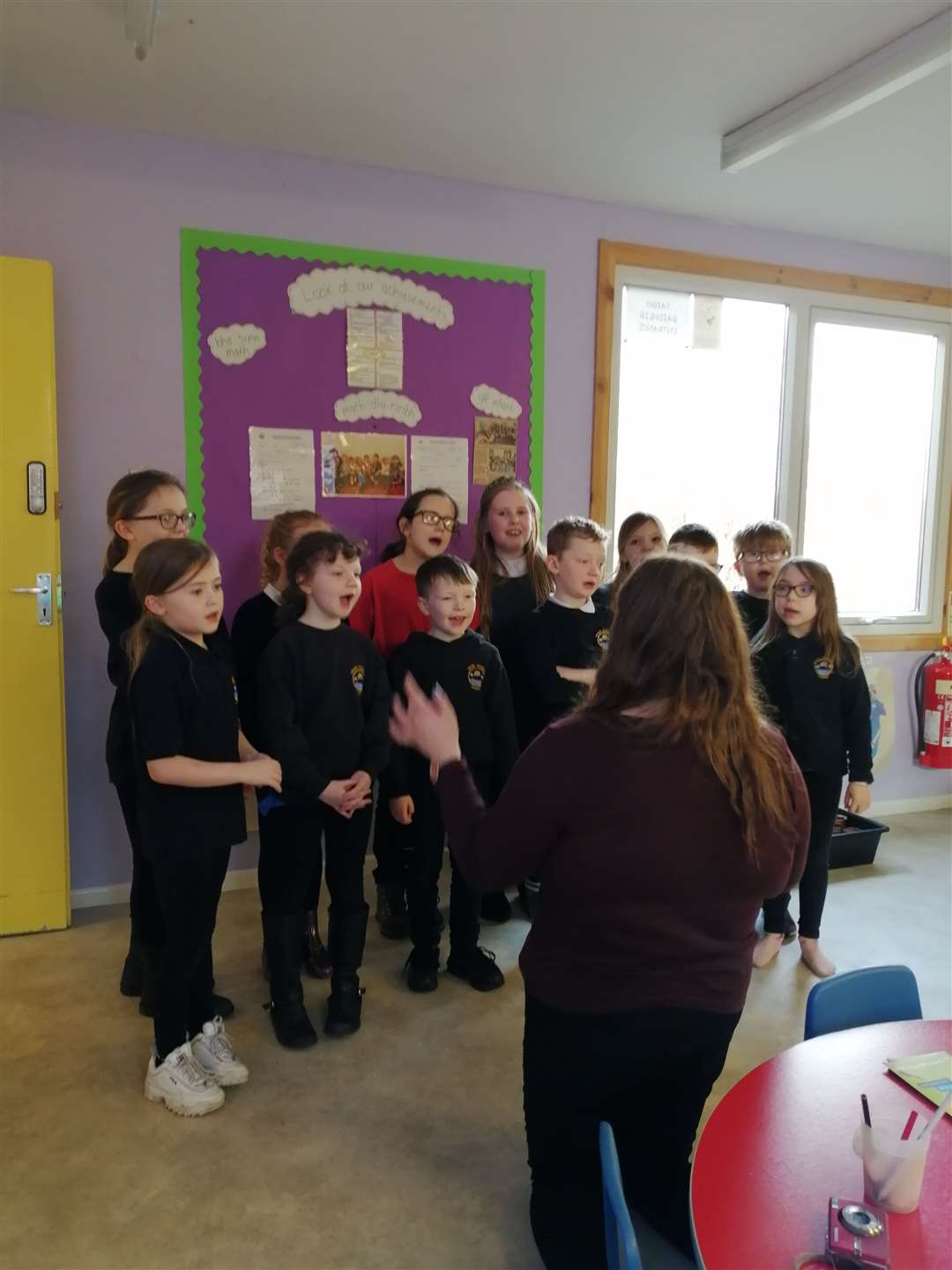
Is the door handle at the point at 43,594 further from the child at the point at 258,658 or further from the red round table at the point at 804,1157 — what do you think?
the red round table at the point at 804,1157

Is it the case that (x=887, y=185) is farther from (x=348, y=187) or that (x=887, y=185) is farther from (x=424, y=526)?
(x=424, y=526)

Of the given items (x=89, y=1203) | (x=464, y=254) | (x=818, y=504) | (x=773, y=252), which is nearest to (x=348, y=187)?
(x=464, y=254)

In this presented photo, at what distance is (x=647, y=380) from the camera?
12.9 ft

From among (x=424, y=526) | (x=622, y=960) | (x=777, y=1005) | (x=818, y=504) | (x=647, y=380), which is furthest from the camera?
(x=818, y=504)

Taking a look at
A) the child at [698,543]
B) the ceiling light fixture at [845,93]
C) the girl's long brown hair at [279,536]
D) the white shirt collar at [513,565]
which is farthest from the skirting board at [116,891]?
the ceiling light fixture at [845,93]

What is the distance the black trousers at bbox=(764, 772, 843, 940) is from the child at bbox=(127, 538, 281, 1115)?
1.68 meters

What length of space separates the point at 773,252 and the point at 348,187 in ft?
6.31

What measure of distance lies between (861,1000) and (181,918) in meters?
1.37

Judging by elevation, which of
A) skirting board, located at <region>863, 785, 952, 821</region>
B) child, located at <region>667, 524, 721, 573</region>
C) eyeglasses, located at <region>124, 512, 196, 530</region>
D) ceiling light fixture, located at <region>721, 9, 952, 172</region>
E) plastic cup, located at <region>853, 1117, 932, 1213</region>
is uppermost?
ceiling light fixture, located at <region>721, 9, 952, 172</region>

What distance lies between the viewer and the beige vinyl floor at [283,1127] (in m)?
1.69

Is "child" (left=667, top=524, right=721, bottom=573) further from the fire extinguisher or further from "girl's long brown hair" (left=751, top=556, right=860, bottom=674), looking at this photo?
the fire extinguisher

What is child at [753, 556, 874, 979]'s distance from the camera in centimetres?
273

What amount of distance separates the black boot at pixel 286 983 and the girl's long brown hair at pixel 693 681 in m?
1.32

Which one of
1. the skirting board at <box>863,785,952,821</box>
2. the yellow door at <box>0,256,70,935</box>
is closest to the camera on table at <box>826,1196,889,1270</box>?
the yellow door at <box>0,256,70,935</box>
